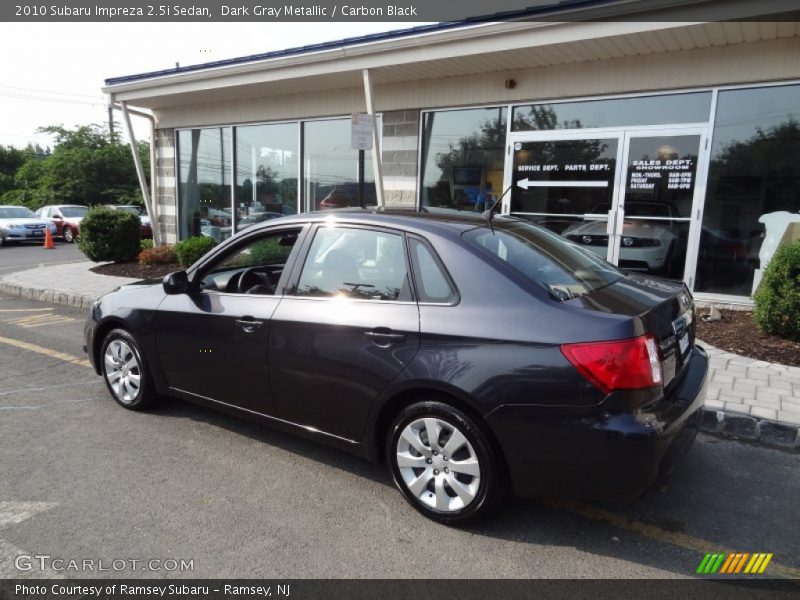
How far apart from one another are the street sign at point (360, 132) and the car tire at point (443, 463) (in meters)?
4.55

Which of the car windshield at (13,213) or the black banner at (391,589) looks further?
the car windshield at (13,213)

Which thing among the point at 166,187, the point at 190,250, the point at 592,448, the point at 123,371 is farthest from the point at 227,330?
the point at 166,187

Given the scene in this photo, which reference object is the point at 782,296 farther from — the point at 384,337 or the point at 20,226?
the point at 20,226

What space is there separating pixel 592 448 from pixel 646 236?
6.19m

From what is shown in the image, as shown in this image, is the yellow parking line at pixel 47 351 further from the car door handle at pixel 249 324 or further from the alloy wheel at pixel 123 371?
the car door handle at pixel 249 324

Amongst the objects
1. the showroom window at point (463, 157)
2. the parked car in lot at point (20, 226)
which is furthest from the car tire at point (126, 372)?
the parked car in lot at point (20, 226)

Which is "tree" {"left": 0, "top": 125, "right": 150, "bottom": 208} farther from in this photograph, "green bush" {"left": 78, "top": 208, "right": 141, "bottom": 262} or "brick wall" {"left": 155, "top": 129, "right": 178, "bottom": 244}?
"green bush" {"left": 78, "top": 208, "right": 141, "bottom": 262}

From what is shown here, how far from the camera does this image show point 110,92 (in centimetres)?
1139

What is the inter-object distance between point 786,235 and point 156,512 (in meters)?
7.30

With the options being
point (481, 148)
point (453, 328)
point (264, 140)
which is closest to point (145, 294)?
point (453, 328)

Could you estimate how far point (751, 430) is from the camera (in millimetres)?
3822

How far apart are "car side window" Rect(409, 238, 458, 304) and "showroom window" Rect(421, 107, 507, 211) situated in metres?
6.07

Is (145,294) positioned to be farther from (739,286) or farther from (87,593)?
(739,286)

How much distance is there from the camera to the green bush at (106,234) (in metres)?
11.1
